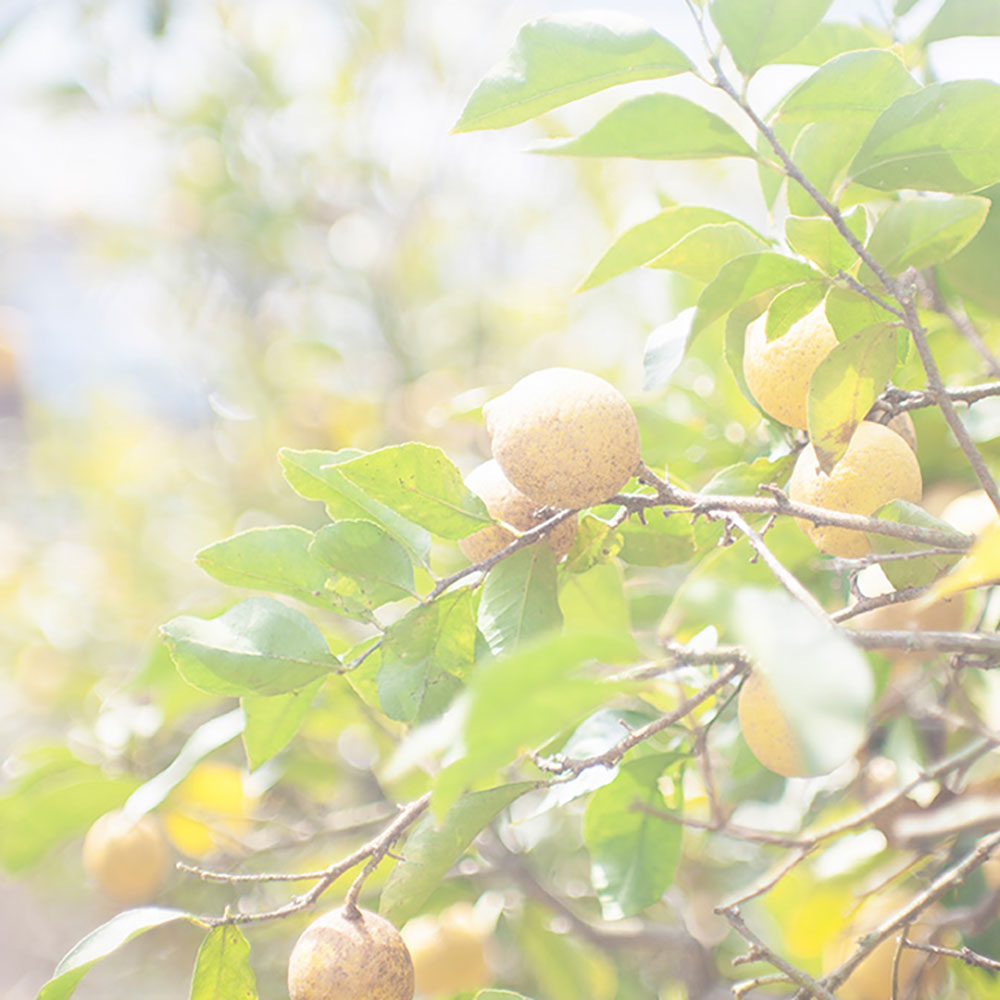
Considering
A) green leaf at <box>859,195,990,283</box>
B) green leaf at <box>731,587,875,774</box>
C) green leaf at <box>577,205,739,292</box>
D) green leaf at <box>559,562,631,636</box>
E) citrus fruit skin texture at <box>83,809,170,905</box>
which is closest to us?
green leaf at <box>731,587,875,774</box>

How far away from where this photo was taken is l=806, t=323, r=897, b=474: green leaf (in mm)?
463

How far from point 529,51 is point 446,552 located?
1.88ft

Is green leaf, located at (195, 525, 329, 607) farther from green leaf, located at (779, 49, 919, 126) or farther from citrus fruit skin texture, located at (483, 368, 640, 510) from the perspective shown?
green leaf, located at (779, 49, 919, 126)

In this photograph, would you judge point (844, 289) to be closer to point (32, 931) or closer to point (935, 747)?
point (935, 747)

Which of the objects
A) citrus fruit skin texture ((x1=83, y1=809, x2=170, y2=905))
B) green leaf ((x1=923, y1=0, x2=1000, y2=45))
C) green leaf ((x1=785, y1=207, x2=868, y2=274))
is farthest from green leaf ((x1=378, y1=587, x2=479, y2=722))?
citrus fruit skin texture ((x1=83, y1=809, x2=170, y2=905))

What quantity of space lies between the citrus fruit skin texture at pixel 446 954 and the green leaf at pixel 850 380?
665 mm

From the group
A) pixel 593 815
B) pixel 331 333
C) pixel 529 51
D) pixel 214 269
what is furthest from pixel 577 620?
pixel 214 269

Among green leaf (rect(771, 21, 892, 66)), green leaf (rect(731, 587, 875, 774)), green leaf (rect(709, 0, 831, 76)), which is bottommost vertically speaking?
green leaf (rect(731, 587, 875, 774))

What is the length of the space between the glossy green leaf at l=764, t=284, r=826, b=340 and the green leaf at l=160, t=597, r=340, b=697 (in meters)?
0.29

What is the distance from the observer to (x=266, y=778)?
0.90 metres

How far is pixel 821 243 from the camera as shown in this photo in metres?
0.47

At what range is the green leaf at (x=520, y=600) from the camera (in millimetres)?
507

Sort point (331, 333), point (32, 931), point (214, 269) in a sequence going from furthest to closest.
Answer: point (32, 931), point (214, 269), point (331, 333)

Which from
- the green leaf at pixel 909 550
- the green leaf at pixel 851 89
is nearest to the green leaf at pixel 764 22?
the green leaf at pixel 851 89
